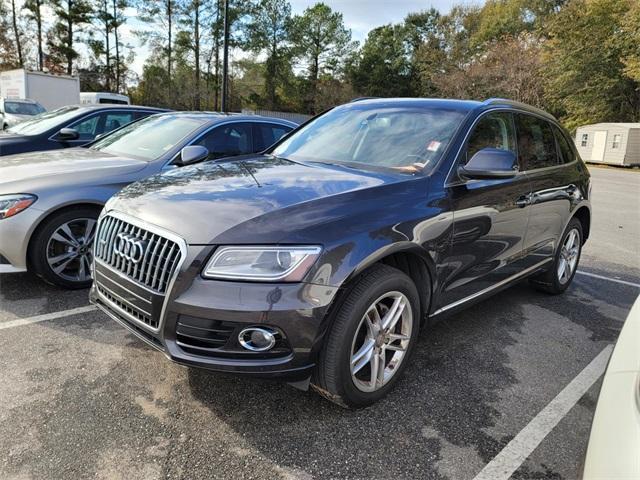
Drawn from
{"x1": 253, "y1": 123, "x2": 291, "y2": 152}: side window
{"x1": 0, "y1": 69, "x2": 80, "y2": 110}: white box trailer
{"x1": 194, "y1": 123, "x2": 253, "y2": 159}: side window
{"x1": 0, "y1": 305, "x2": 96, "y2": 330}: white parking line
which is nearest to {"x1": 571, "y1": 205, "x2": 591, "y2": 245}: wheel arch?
{"x1": 253, "y1": 123, "x2": 291, "y2": 152}: side window

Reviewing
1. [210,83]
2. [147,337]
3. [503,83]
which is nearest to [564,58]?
[503,83]

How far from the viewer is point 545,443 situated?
96.3 inches

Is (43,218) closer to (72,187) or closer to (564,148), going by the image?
(72,187)

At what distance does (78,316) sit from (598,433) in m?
3.55

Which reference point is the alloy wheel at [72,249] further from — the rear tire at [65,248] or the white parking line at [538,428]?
the white parking line at [538,428]

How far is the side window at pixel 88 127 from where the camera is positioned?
678 centimetres

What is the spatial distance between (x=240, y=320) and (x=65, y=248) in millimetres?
2763

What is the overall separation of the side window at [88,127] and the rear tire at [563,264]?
615 centimetres

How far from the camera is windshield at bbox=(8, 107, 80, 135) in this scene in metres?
6.63

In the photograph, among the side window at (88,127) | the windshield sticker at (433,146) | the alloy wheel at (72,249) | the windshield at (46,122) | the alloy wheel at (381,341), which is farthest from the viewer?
the side window at (88,127)

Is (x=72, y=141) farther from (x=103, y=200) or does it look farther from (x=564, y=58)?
(x=564, y=58)

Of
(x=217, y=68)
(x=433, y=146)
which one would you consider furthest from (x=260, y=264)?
(x=217, y=68)

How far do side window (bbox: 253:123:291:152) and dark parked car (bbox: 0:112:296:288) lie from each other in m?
0.43

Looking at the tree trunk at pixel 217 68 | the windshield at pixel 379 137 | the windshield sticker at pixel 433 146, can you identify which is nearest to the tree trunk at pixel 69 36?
the tree trunk at pixel 217 68
